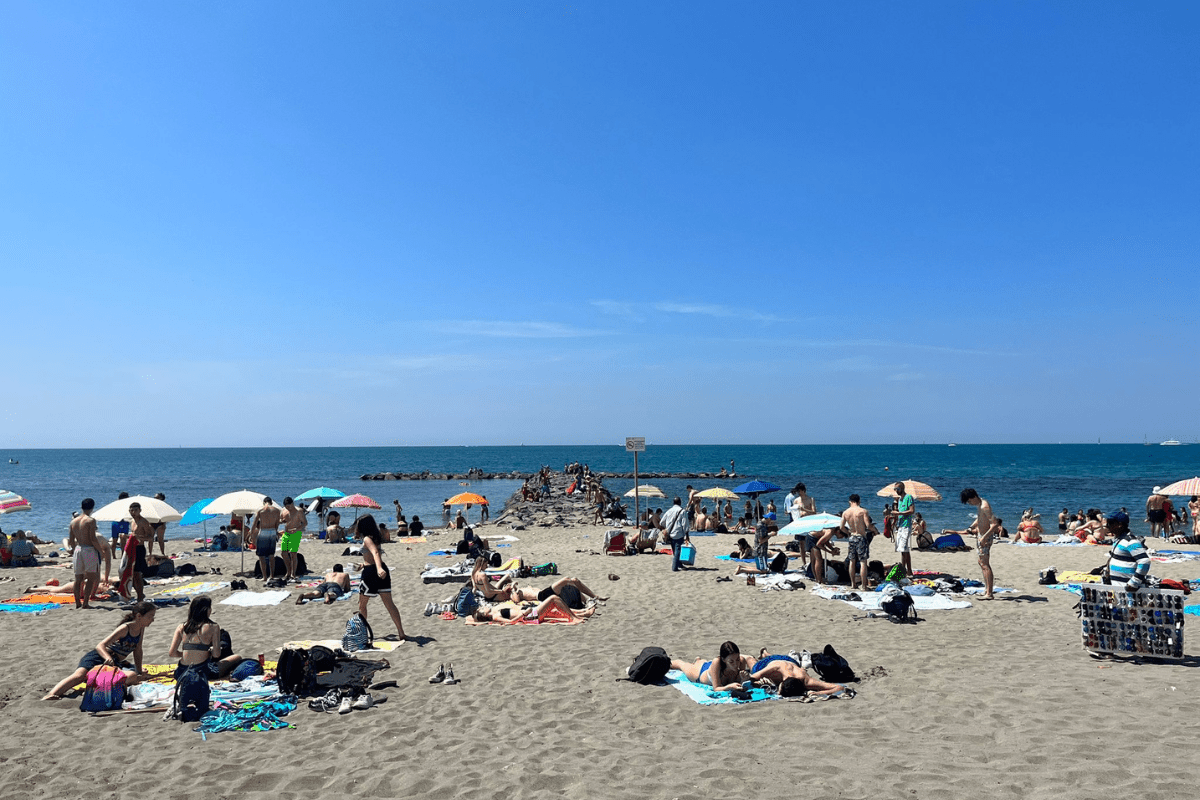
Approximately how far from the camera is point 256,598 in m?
11.8

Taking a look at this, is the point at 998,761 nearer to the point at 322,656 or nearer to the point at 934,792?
the point at 934,792

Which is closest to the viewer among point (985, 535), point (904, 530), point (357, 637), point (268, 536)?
point (357, 637)

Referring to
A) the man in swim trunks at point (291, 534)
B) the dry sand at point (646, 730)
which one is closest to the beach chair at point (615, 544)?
the man in swim trunks at point (291, 534)

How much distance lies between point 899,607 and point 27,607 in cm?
1326

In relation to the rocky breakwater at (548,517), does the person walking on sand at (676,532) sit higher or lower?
higher

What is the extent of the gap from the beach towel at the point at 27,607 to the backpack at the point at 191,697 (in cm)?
662

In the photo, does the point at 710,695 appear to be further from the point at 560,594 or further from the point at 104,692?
the point at 104,692

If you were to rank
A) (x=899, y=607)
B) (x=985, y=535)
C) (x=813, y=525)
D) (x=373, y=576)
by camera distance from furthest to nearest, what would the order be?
(x=813, y=525) < (x=985, y=535) < (x=899, y=607) < (x=373, y=576)

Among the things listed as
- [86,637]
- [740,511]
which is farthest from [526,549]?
[740,511]

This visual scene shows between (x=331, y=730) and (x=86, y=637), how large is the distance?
5.61m

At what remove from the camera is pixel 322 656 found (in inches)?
280

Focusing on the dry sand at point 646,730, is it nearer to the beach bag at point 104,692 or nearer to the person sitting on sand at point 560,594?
the beach bag at point 104,692

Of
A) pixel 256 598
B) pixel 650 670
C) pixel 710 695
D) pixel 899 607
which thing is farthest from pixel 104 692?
pixel 899 607

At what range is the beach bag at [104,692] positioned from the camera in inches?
255
